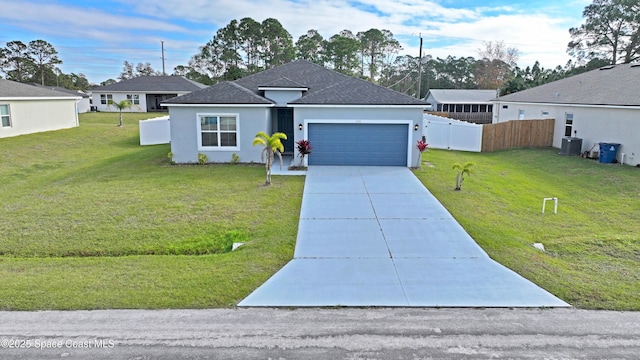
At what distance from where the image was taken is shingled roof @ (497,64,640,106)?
19.7 m

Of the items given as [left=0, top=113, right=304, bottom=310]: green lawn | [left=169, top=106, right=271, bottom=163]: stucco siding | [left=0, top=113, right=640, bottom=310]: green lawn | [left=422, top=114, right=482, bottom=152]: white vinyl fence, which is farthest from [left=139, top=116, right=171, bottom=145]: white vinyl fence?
[left=422, top=114, right=482, bottom=152]: white vinyl fence

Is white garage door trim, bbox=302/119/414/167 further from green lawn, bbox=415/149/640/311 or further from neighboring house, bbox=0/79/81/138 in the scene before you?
neighboring house, bbox=0/79/81/138

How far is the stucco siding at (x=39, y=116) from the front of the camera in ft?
81.7

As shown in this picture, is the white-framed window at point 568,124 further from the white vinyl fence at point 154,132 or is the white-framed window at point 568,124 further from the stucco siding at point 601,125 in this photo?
the white vinyl fence at point 154,132

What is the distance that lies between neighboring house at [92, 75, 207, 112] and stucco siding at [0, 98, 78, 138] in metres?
16.2

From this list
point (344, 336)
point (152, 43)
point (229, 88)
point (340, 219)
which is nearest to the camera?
point (344, 336)

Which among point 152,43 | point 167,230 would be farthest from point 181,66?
point 167,230

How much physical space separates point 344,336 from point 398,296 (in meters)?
1.52

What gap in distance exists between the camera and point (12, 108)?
81.1ft

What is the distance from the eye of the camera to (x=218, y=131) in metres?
17.7

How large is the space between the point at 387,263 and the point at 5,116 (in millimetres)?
25681

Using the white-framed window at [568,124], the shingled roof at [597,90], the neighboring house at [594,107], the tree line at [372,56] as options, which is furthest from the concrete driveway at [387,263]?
the tree line at [372,56]

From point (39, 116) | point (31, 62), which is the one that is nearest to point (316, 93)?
point (39, 116)

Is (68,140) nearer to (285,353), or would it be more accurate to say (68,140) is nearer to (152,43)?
(285,353)
